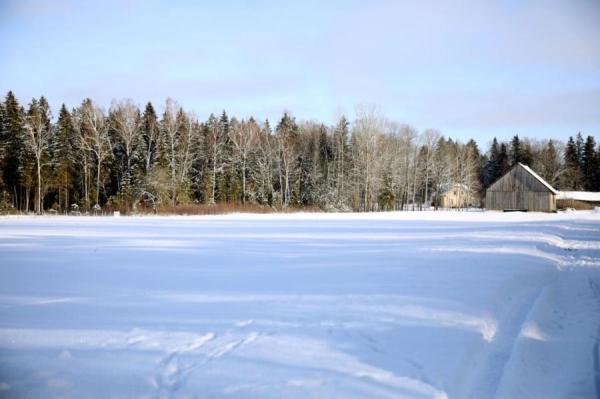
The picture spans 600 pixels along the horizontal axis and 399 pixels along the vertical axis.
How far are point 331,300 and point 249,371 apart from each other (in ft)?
9.31

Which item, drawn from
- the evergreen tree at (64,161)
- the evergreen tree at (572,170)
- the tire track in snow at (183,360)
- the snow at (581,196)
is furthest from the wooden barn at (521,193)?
the tire track in snow at (183,360)

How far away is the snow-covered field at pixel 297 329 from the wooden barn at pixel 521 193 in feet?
159

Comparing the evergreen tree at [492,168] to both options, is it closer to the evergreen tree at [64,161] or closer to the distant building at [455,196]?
the distant building at [455,196]

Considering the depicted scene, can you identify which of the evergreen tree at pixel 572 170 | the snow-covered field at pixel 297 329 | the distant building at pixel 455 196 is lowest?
the snow-covered field at pixel 297 329

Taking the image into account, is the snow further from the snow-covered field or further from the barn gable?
the snow-covered field

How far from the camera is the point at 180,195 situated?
145 ft

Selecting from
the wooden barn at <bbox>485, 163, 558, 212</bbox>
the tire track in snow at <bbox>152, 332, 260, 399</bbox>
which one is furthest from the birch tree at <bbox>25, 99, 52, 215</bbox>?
the wooden barn at <bbox>485, 163, 558, 212</bbox>

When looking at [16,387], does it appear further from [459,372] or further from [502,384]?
[502,384]

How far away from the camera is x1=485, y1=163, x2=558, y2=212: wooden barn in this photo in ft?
169

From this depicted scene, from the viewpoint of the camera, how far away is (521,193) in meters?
53.1

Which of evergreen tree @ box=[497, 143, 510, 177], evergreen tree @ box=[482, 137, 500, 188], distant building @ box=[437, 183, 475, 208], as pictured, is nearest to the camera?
distant building @ box=[437, 183, 475, 208]

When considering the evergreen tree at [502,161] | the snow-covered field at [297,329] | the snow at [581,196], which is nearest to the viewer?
the snow-covered field at [297,329]

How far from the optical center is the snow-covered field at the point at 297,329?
3842 millimetres

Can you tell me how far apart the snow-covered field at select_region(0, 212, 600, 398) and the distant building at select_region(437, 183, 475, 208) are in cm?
6376
